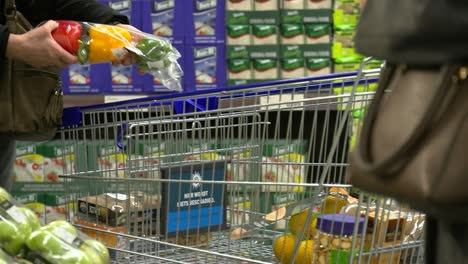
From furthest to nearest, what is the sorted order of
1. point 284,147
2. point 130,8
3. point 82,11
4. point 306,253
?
point 130,8 → point 284,147 → point 82,11 → point 306,253

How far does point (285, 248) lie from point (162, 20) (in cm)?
197

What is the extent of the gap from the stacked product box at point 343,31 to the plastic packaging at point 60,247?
240cm

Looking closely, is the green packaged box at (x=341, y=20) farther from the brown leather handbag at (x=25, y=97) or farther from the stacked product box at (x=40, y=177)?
the brown leather handbag at (x=25, y=97)

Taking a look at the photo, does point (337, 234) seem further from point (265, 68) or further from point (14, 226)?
point (265, 68)

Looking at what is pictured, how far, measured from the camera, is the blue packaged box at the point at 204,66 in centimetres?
337

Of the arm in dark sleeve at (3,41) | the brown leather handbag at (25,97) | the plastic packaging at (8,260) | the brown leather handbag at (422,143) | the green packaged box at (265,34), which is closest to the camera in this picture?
the brown leather handbag at (422,143)

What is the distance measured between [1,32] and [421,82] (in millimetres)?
1099

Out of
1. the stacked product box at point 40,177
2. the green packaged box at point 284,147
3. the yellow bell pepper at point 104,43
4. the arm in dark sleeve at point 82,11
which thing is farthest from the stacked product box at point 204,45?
the yellow bell pepper at point 104,43

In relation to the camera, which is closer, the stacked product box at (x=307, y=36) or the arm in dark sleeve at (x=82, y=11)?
the arm in dark sleeve at (x=82, y=11)

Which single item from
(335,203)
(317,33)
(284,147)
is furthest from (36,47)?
(317,33)

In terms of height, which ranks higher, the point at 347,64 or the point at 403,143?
the point at 403,143

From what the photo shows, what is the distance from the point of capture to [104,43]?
67.6 inches

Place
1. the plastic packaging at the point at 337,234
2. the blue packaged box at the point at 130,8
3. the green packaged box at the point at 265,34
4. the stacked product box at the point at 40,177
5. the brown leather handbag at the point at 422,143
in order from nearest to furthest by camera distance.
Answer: the brown leather handbag at the point at 422,143 → the plastic packaging at the point at 337,234 → the stacked product box at the point at 40,177 → the blue packaged box at the point at 130,8 → the green packaged box at the point at 265,34

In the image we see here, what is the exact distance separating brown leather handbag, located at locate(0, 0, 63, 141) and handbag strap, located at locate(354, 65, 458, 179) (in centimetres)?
109
